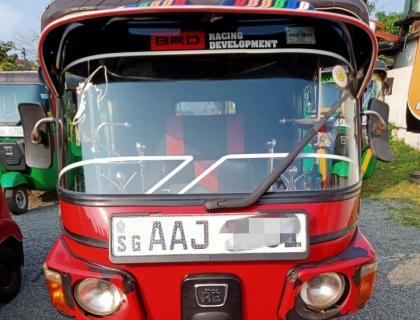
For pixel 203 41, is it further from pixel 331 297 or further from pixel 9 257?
pixel 9 257

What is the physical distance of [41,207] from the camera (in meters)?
7.77

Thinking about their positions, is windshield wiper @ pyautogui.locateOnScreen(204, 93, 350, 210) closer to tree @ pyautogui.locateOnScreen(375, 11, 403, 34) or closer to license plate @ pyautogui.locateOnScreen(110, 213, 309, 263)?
license plate @ pyautogui.locateOnScreen(110, 213, 309, 263)

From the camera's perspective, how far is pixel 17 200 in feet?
23.7

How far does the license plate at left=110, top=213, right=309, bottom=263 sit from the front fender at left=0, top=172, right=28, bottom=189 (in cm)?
603

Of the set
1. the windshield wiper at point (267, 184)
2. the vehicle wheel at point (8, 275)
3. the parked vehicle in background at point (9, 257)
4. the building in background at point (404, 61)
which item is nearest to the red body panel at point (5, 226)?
the parked vehicle in background at point (9, 257)

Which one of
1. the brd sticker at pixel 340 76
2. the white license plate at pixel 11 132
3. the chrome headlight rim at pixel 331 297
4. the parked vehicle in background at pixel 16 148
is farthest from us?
the white license plate at pixel 11 132

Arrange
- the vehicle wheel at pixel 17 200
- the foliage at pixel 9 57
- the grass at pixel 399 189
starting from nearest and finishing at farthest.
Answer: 1. the grass at pixel 399 189
2. the vehicle wheel at pixel 17 200
3. the foliage at pixel 9 57

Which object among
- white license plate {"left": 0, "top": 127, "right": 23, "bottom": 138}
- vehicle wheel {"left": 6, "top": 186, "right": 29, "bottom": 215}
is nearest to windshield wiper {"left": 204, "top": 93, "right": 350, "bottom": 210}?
vehicle wheel {"left": 6, "top": 186, "right": 29, "bottom": 215}

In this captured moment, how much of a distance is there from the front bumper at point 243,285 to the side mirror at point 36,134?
824 mm

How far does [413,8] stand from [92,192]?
48.3 feet

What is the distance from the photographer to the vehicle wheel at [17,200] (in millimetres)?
6788

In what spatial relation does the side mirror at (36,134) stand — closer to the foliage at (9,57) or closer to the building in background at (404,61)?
the building in background at (404,61)

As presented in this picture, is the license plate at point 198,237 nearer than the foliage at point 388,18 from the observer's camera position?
Yes

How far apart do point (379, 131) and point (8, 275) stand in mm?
3613
